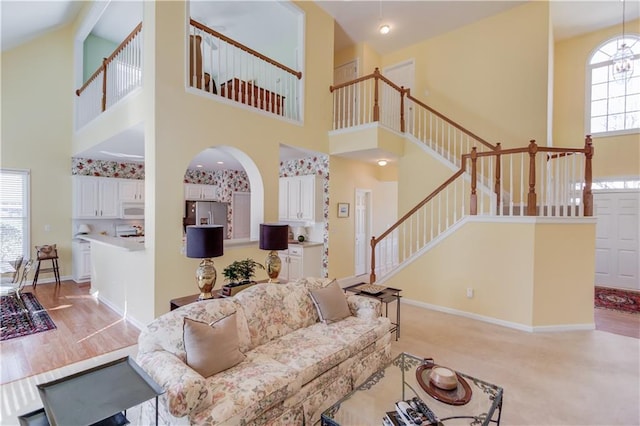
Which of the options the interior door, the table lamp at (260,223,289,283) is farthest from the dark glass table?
the interior door

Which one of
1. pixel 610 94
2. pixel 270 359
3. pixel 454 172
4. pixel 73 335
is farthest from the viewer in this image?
pixel 610 94

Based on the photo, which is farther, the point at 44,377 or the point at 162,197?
the point at 162,197

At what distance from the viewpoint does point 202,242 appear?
282cm

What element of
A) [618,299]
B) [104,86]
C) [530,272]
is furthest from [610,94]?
[104,86]

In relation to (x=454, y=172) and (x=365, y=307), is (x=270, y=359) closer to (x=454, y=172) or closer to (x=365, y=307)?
(x=365, y=307)

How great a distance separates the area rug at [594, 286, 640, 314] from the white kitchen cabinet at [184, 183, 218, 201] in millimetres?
8755

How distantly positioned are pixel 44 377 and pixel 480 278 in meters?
5.22

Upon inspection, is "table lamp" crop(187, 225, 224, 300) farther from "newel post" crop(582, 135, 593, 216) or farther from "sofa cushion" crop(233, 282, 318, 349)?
"newel post" crop(582, 135, 593, 216)

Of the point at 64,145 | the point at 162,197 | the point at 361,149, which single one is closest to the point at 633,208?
the point at 361,149

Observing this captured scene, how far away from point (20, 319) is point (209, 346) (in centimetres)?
396

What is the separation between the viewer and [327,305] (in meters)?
3.05

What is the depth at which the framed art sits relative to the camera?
6190mm

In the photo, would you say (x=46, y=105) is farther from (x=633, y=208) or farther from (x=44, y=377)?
(x=633, y=208)

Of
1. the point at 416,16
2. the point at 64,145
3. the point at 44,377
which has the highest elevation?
the point at 416,16
